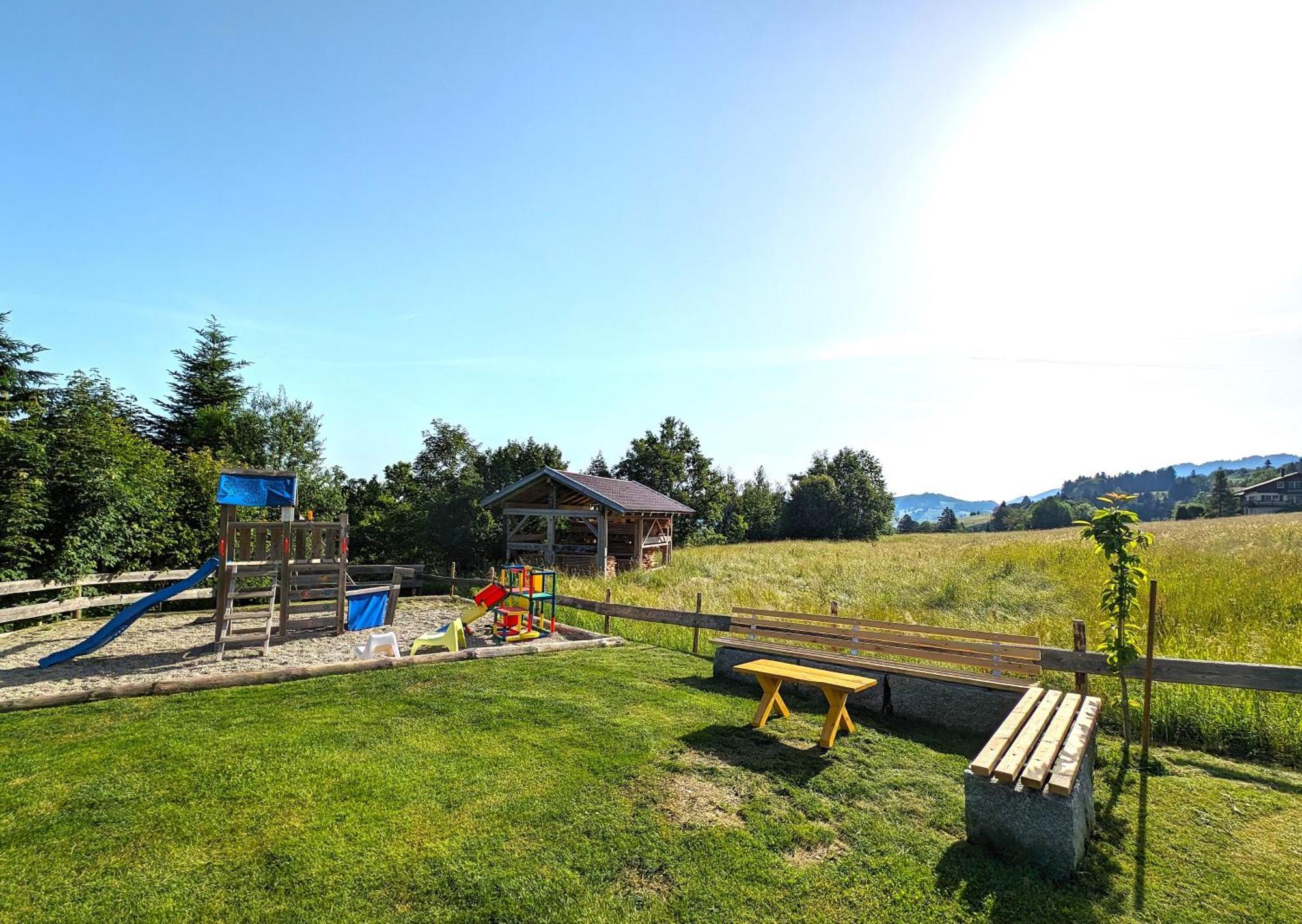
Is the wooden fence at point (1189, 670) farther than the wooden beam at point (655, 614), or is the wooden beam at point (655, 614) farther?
Result: the wooden beam at point (655, 614)

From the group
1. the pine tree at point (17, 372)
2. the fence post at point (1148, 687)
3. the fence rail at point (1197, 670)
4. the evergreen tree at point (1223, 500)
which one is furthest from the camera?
the evergreen tree at point (1223, 500)

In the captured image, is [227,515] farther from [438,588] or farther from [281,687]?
[438,588]

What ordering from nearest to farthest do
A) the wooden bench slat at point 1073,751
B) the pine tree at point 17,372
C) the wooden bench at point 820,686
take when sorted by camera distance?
the wooden bench slat at point 1073,751, the wooden bench at point 820,686, the pine tree at point 17,372

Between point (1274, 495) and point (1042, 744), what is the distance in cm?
9263

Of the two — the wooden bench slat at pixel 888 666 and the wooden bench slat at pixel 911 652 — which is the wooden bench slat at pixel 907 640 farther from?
the wooden bench slat at pixel 888 666

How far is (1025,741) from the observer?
13.7ft

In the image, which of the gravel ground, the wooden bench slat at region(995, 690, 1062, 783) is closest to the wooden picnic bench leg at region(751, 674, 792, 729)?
the wooden bench slat at region(995, 690, 1062, 783)

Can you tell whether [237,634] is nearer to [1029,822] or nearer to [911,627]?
[911,627]

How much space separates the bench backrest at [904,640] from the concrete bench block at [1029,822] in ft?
8.88

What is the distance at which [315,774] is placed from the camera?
470cm

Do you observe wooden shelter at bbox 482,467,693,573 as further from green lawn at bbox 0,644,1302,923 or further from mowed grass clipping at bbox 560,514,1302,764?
green lawn at bbox 0,644,1302,923

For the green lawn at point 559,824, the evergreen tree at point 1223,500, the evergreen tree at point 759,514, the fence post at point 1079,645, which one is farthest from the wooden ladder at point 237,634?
the evergreen tree at point 1223,500

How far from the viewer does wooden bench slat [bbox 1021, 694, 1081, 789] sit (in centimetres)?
367

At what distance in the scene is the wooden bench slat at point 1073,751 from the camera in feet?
11.7
